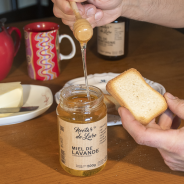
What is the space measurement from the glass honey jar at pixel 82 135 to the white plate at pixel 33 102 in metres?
0.24

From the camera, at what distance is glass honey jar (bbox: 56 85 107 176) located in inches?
25.2

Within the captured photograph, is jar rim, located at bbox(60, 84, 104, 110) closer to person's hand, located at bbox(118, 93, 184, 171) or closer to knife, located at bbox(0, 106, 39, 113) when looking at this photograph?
person's hand, located at bbox(118, 93, 184, 171)

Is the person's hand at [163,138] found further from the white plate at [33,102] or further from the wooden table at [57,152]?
the white plate at [33,102]

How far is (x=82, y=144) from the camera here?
646mm

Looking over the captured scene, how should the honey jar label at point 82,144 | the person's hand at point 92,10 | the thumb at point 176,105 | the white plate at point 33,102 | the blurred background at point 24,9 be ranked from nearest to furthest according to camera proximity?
1. the honey jar label at point 82,144
2. the thumb at point 176,105
3. the white plate at point 33,102
4. the person's hand at point 92,10
5. the blurred background at point 24,9

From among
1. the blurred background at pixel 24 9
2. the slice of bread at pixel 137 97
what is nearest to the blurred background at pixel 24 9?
the blurred background at pixel 24 9

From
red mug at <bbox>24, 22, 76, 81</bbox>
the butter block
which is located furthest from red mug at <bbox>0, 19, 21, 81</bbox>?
the butter block

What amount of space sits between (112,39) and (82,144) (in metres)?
0.81

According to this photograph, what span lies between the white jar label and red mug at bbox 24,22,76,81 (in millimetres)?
242

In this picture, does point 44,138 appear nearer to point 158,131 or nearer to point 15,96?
point 15,96

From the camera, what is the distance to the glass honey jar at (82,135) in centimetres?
64

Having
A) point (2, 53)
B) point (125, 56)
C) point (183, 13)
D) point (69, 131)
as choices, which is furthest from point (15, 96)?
point (183, 13)

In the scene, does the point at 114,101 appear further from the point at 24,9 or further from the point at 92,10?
the point at 24,9

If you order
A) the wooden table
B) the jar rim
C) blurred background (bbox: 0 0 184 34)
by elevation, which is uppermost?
the jar rim
